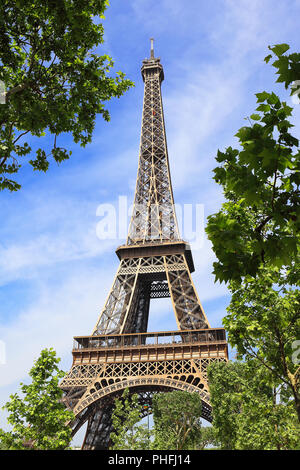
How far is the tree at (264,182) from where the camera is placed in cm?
327

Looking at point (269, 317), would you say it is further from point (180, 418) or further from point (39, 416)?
point (180, 418)

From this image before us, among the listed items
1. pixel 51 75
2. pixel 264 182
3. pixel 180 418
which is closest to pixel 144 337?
pixel 180 418

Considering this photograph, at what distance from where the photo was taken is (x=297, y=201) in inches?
147

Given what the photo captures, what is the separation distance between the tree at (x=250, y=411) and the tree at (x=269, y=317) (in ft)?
2.71

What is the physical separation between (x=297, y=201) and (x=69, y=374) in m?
32.5

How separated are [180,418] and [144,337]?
874cm

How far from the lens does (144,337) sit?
1379 inches

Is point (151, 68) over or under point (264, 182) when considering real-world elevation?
over

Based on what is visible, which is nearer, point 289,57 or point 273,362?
point 289,57

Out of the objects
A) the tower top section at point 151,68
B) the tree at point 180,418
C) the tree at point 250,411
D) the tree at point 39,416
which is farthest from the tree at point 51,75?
the tower top section at point 151,68

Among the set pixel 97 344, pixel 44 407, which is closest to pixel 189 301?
pixel 97 344

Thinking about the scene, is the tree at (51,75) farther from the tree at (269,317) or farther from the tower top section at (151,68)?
the tower top section at (151,68)
